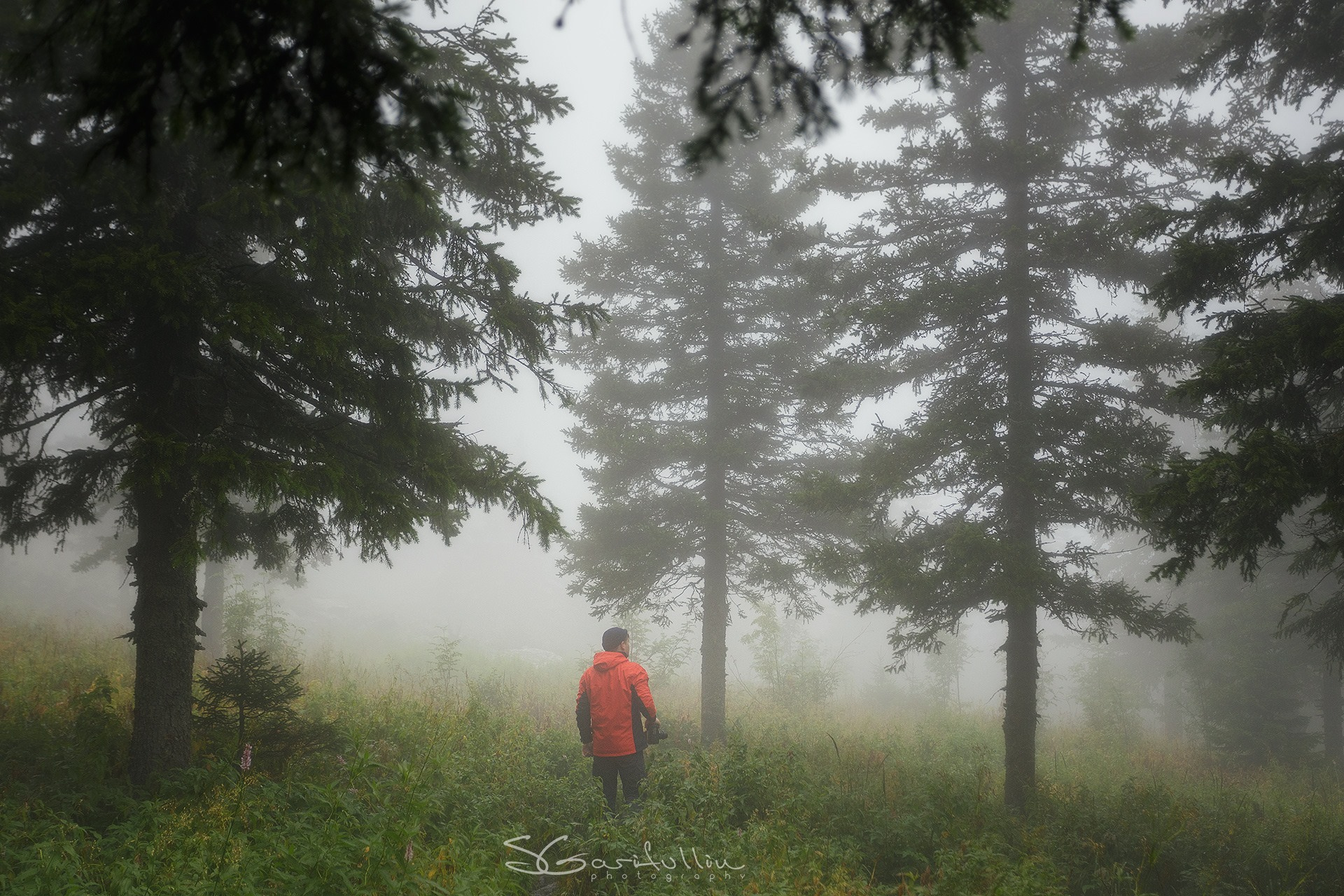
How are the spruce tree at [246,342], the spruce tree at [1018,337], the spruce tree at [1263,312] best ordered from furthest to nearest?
the spruce tree at [1018,337] → the spruce tree at [1263,312] → the spruce tree at [246,342]

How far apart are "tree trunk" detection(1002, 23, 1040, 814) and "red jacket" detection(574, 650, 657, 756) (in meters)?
4.67

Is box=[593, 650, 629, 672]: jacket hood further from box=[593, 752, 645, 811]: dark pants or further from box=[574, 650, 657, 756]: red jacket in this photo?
box=[593, 752, 645, 811]: dark pants

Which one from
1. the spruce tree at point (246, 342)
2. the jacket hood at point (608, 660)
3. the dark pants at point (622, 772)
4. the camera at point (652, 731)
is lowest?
the dark pants at point (622, 772)

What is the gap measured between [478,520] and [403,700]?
60797mm

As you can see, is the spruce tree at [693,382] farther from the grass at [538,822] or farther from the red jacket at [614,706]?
the red jacket at [614,706]

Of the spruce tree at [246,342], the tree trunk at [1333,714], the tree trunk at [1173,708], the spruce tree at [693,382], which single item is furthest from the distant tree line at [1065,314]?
the tree trunk at [1173,708]

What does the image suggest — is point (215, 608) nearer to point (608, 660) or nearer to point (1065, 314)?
point (608, 660)

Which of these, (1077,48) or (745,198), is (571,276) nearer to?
(745,198)

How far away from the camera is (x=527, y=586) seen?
6378 centimetres

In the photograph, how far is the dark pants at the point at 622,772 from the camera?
7609 millimetres

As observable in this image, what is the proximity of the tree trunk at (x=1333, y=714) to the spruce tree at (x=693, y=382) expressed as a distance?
13.2m

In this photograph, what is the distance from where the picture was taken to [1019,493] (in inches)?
356

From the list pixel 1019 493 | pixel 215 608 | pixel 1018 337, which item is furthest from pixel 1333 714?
pixel 215 608

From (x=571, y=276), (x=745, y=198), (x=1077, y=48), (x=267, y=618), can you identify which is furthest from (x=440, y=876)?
(x=267, y=618)
